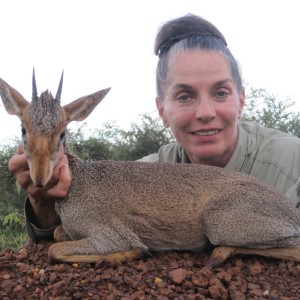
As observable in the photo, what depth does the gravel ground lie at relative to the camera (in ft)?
12.3

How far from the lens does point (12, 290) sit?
151 inches

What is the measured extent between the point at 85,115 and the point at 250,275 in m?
2.25

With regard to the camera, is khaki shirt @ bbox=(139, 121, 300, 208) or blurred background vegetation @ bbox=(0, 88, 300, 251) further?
blurred background vegetation @ bbox=(0, 88, 300, 251)

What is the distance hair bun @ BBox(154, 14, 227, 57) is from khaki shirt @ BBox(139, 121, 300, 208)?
146cm

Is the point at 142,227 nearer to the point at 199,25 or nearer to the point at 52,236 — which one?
the point at 52,236

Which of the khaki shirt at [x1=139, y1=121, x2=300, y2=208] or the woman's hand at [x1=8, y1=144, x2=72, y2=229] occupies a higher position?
the woman's hand at [x1=8, y1=144, x2=72, y2=229]

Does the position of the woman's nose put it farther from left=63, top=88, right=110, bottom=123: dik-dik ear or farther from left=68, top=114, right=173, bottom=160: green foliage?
left=68, top=114, right=173, bottom=160: green foliage

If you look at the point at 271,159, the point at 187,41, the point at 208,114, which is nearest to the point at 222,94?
the point at 208,114

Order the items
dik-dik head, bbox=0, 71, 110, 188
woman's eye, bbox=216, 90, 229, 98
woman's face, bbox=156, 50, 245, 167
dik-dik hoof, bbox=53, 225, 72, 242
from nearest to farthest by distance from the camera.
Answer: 1. dik-dik head, bbox=0, 71, 110, 188
2. dik-dik hoof, bbox=53, 225, 72, 242
3. woman's face, bbox=156, 50, 245, 167
4. woman's eye, bbox=216, 90, 229, 98

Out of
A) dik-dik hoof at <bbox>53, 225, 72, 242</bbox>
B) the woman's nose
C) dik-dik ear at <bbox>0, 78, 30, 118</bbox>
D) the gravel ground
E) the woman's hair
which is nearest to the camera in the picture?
the gravel ground

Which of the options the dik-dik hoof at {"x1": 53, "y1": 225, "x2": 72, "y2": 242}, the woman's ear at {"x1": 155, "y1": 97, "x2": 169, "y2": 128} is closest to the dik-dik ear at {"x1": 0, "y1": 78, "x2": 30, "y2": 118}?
the dik-dik hoof at {"x1": 53, "y1": 225, "x2": 72, "y2": 242}

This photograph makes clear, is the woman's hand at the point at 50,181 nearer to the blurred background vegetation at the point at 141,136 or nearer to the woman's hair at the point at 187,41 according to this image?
the woman's hair at the point at 187,41

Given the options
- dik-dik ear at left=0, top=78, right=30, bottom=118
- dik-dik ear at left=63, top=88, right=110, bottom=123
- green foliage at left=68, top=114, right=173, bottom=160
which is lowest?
green foliage at left=68, top=114, right=173, bottom=160

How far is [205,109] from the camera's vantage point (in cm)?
584
